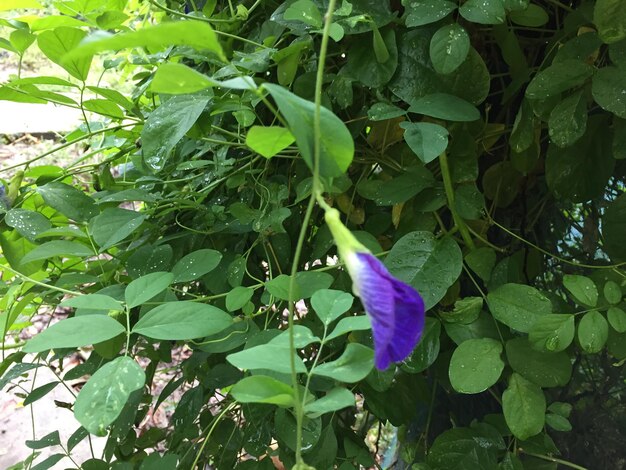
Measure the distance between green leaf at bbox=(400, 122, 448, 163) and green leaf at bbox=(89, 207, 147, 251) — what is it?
32 cm

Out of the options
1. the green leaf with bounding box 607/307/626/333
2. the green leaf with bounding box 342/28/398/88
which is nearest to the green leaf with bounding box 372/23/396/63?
the green leaf with bounding box 342/28/398/88

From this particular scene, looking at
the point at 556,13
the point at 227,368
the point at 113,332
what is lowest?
the point at 227,368

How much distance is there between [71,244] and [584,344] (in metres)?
0.56

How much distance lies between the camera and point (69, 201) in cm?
67

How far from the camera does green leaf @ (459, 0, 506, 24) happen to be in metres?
0.48

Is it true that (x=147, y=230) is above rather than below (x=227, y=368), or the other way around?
above

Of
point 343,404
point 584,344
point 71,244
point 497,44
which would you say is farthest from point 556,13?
point 71,244

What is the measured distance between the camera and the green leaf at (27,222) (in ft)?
2.13

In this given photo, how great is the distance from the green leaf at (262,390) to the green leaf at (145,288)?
6.8 inches

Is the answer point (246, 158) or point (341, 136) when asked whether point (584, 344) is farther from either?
point (246, 158)

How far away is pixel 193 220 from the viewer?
73cm

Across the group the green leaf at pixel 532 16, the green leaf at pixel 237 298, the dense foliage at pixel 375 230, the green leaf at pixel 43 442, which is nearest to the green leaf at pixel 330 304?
the dense foliage at pixel 375 230

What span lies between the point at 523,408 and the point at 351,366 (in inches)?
9.7

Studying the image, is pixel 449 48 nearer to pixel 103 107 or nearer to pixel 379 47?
pixel 379 47
